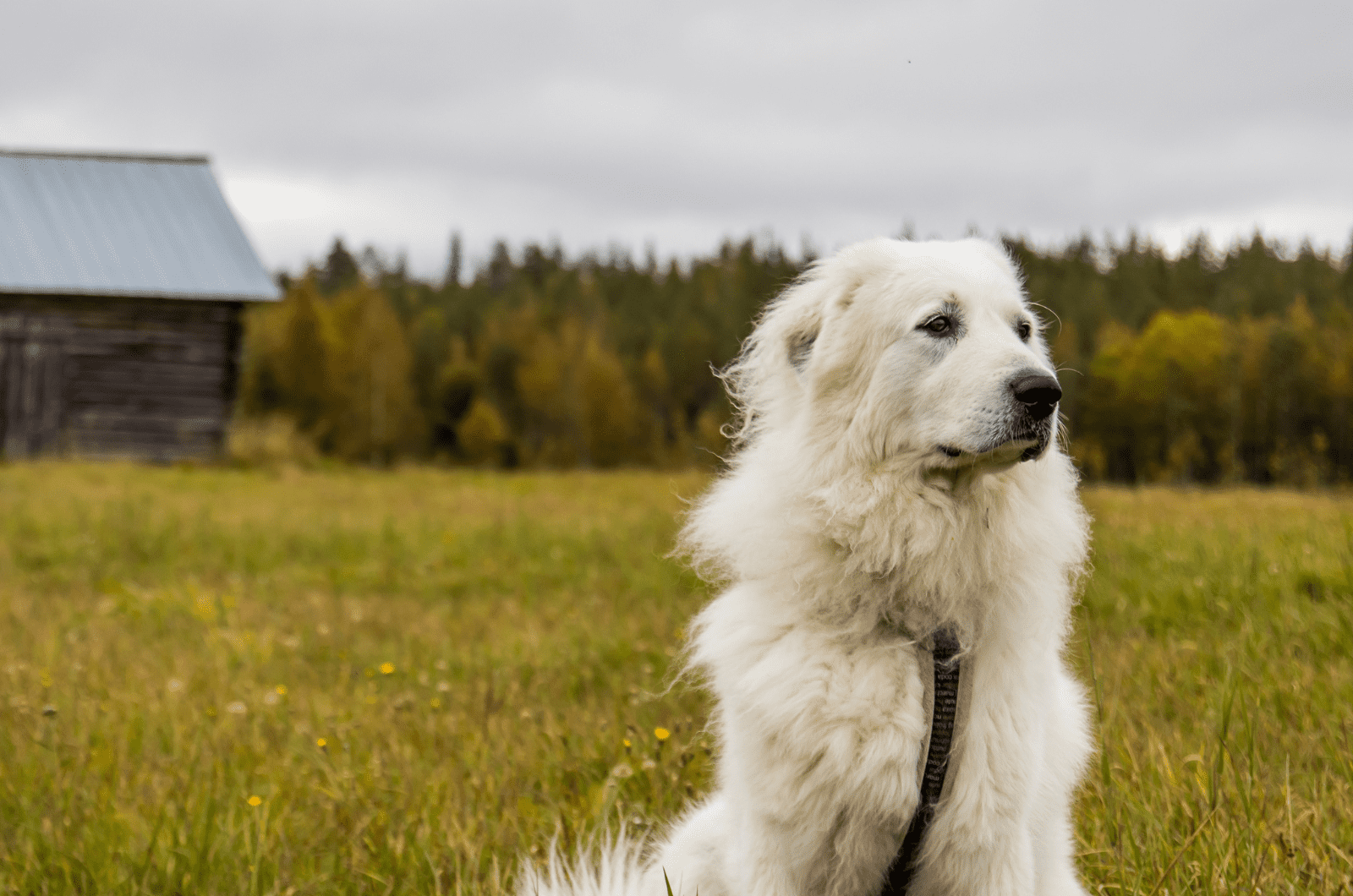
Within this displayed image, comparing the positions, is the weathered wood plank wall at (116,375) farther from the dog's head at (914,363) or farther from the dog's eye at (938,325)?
the dog's eye at (938,325)

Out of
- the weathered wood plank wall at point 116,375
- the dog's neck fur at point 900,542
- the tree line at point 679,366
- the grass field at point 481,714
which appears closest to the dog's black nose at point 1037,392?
the dog's neck fur at point 900,542

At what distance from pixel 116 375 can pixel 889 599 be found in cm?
2208

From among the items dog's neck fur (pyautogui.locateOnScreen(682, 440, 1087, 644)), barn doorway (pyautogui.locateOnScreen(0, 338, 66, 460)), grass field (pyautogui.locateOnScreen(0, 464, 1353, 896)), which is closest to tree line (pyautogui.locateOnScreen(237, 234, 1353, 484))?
barn doorway (pyautogui.locateOnScreen(0, 338, 66, 460))

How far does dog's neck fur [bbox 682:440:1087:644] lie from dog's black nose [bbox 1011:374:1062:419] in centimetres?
20

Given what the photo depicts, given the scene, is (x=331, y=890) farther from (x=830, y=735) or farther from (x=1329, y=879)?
(x=1329, y=879)

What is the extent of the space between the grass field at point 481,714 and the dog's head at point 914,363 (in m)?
0.87

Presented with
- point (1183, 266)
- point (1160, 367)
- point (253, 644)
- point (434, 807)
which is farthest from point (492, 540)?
point (1183, 266)

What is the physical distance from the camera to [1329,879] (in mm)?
2246

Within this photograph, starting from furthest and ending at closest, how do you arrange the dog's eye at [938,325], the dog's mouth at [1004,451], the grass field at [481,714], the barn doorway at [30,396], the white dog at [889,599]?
the barn doorway at [30,396] < the grass field at [481,714] < the dog's eye at [938,325] < the dog's mouth at [1004,451] < the white dog at [889,599]

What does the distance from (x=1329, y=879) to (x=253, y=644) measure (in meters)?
4.90

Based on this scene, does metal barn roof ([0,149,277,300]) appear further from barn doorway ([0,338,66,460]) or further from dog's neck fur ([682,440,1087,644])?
dog's neck fur ([682,440,1087,644])

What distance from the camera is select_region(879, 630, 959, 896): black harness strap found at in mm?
1971

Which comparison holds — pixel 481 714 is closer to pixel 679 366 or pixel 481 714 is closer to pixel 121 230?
pixel 121 230

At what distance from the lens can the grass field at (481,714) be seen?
102 inches
